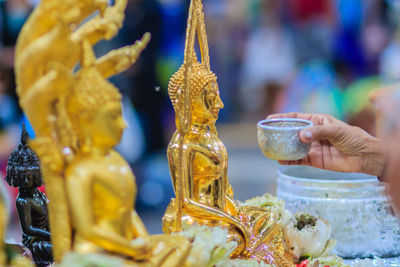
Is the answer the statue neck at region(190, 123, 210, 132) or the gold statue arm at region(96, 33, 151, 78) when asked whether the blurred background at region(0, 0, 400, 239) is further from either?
the gold statue arm at region(96, 33, 151, 78)

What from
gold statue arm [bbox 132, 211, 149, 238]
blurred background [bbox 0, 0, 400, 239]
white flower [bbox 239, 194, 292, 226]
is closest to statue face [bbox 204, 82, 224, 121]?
white flower [bbox 239, 194, 292, 226]

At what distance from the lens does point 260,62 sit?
17.3ft

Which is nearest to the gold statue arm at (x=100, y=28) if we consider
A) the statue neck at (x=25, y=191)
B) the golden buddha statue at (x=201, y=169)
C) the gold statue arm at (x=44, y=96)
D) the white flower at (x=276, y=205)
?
the gold statue arm at (x=44, y=96)

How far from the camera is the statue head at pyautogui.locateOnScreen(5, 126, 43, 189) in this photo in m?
1.41

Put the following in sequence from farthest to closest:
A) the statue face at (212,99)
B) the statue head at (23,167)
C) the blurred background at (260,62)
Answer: the blurred background at (260,62), the statue face at (212,99), the statue head at (23,167)

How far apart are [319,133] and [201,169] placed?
0.39 metres

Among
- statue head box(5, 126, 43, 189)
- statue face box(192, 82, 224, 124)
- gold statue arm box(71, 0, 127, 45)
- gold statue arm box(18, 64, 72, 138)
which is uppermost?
gold statue arm box(71, 0, 127, 45)

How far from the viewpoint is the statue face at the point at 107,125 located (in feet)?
3.48

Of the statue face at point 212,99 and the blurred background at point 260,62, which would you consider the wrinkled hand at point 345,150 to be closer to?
the statue face at point 212,99

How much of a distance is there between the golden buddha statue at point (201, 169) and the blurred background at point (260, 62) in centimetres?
236

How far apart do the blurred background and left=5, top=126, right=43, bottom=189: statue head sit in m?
2.49

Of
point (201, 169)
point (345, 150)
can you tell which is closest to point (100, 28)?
point (201, 169)

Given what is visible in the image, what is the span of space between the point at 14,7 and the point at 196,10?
7.27 ft

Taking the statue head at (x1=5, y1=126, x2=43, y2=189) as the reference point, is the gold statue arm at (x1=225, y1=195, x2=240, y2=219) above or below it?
below
